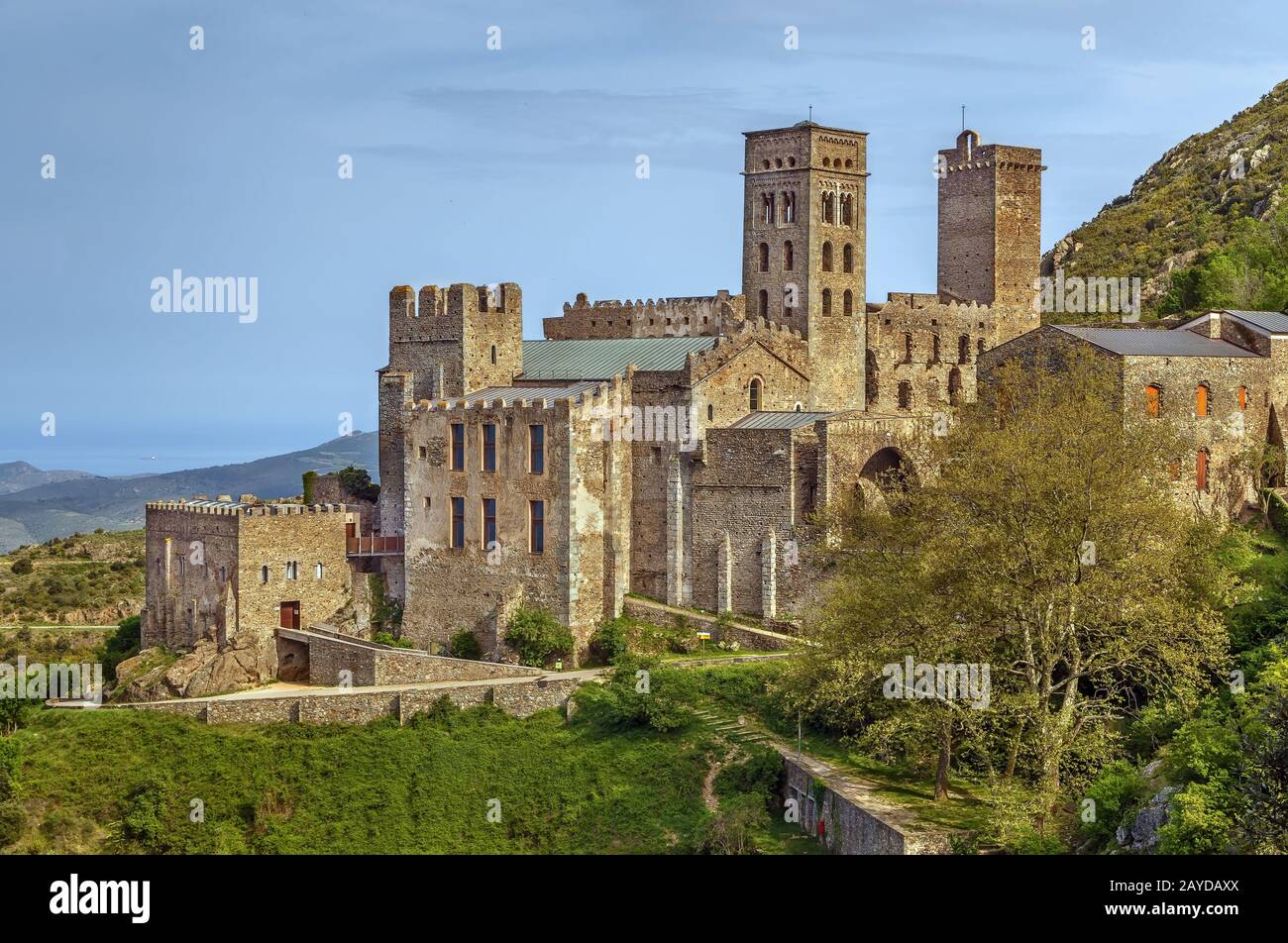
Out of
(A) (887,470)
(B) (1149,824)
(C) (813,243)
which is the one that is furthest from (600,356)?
(B) (1149,824)

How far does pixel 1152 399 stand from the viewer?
5206cm

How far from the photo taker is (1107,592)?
3919 centimetres

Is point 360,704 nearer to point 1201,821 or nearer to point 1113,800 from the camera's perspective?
point 1113,800

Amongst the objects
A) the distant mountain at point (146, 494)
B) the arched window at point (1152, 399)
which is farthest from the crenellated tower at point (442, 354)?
the distant mountain at point (146, 494)

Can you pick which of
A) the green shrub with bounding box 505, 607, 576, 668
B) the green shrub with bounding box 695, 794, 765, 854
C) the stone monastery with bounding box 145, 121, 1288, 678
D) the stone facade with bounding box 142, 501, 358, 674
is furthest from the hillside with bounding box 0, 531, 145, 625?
the green shrub with bounding box 695, 794, 765, 854

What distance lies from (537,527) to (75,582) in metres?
44.1

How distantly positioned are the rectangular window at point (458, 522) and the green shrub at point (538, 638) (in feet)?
12.8

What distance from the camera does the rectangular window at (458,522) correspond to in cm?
5719

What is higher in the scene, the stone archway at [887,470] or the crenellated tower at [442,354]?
the crenellated tower at [442,354]

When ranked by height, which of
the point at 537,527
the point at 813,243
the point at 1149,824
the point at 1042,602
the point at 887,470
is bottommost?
the point at 1149,824

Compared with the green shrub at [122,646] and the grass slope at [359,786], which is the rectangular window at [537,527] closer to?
the grass slope at [359,786]
